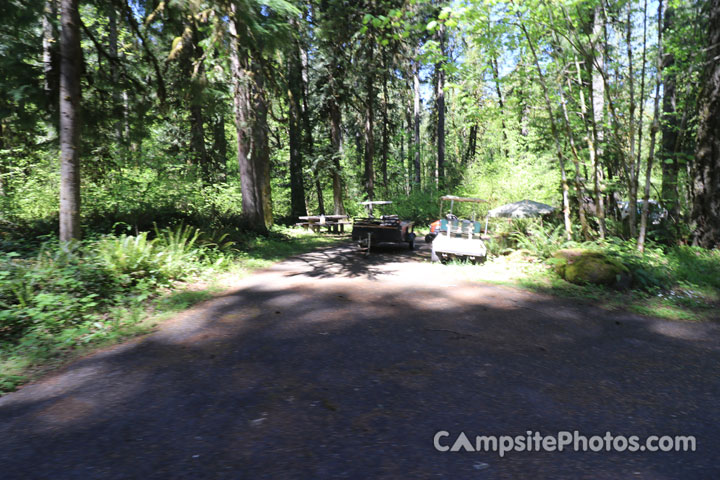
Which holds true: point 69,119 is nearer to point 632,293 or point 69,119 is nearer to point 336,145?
point 632,293

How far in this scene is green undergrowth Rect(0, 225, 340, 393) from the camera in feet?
14.8

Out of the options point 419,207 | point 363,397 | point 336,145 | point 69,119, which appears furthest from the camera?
point 419,207

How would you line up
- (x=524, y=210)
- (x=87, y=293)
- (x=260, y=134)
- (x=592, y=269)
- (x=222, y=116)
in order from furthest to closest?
(x=260, y=134)
(x=524, y=210)
(x=222, y=116)
(x=592, y=269)
(x=87, y=293)

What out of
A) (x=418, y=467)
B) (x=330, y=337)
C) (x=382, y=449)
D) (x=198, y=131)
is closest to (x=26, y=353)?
(x=330, y=337)

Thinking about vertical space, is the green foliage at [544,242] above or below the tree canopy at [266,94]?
below

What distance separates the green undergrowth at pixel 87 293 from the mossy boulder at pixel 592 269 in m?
7.94

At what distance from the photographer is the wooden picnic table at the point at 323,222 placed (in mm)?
→ 19844

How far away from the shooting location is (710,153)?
8.99 m

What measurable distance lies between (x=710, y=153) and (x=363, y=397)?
11.0 metres

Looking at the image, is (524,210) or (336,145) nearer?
(524,210)

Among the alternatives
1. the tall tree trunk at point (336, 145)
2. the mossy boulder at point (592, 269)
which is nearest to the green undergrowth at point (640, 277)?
the mossy boulder at point (592, 269)

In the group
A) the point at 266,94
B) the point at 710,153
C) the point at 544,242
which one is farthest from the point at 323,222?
the point at 710,153

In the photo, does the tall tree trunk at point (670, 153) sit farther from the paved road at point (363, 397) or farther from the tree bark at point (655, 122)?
the paved road at point (363, 397)

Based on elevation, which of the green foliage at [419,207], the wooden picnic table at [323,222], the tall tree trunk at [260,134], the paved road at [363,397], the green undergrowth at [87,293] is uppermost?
the tall tree trunk at [260,134]
